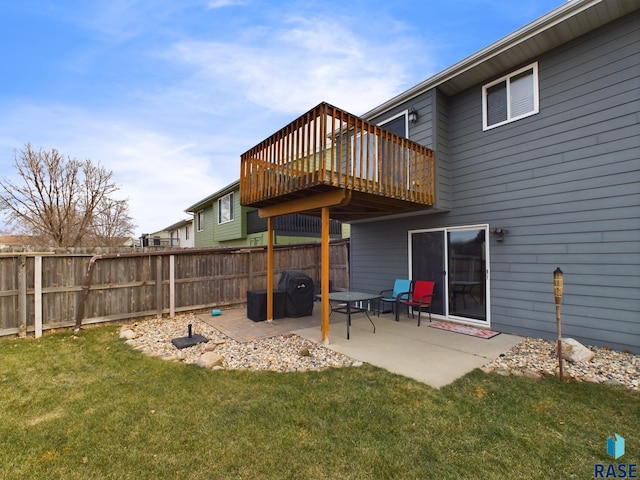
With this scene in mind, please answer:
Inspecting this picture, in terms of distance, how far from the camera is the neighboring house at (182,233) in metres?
21.4

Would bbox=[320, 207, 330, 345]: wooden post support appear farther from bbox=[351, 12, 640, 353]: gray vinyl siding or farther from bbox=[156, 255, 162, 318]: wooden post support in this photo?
bbox=[156, 255, 162, 318]: wooden post support

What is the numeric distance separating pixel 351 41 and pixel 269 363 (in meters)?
7.56

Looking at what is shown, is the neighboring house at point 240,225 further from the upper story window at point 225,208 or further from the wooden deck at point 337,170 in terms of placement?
the wooden deck at point 337,170

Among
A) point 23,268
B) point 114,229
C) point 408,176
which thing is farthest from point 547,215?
point 114,229

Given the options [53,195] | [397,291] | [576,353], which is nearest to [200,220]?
[53,195]

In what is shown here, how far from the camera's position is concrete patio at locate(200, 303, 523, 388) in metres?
3.83

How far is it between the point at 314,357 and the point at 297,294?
257cm

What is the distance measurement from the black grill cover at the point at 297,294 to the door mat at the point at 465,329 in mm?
2653

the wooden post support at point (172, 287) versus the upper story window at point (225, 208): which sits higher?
the upper story window at point (225, 208)

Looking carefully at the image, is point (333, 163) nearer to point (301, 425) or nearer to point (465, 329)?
point (301, 425)

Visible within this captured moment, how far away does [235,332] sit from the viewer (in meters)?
5.58

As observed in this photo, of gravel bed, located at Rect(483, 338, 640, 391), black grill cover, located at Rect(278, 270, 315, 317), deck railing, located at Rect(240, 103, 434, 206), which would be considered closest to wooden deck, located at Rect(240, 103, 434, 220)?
deck railing, located at Rect(240, 103, 434, 206)

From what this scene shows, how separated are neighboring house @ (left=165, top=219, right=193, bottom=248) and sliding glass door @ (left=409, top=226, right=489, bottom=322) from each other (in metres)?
17.7

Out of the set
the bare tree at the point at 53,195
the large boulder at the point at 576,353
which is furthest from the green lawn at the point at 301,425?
the bare tree at the point at 53,195
